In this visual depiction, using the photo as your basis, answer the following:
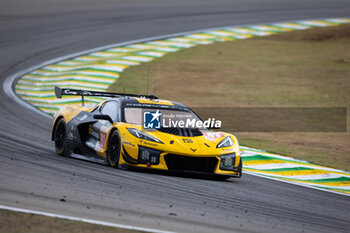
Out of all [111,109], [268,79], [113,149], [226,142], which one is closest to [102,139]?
[113,149]

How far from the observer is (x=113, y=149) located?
1051cm

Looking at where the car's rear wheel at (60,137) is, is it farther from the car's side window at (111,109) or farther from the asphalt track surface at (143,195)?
the car's side window at (111,109)

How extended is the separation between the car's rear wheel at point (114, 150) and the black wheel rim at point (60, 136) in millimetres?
1646

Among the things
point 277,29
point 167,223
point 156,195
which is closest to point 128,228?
point 167,223

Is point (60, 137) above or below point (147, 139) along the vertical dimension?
below

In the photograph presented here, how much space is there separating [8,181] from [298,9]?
99.3 ft

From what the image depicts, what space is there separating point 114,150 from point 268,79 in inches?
516

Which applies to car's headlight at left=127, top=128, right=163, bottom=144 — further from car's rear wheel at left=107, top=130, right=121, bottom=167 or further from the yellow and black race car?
car's rear wheel at left=107, top=130, right=121, bottom=167

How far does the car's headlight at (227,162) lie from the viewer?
33.9 feet

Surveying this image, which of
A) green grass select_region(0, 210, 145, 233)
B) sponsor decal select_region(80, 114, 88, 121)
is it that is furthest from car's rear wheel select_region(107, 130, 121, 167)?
green grass select_region(0, 210, 145, 233)

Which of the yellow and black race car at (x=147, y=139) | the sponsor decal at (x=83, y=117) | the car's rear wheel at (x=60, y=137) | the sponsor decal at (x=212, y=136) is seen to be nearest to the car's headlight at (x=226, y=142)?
the yellow and black race car at (x=147, y=139)

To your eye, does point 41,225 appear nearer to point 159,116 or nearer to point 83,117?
point 159,116

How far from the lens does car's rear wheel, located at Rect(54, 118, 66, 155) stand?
12.0 meters

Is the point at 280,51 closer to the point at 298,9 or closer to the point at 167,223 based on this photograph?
the point at 298,9
